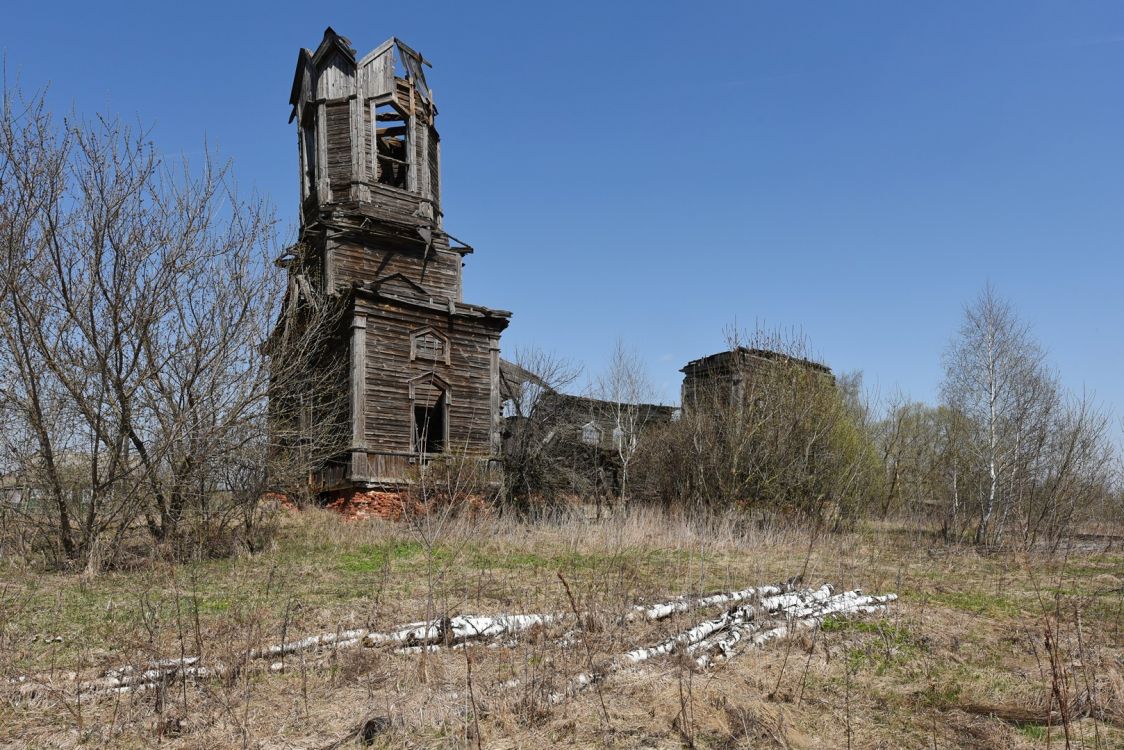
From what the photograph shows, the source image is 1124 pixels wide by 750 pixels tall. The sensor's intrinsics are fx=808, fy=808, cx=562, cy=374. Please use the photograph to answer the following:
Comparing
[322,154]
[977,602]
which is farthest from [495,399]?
[977,602]

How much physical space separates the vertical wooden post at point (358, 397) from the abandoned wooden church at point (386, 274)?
25 millimetres

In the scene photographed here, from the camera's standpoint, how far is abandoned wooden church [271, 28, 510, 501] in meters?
19.4

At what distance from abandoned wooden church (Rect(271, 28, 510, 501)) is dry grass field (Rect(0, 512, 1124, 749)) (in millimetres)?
8748

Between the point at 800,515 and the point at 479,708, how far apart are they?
14377 millimetres

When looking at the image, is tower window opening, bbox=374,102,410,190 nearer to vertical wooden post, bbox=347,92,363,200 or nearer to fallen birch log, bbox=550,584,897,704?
vertical wooden post, bbox=347,92,363,200

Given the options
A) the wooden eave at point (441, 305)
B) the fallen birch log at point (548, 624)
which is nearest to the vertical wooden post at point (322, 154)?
the wooden eave at point (441, 305)

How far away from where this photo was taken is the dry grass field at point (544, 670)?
4.84m

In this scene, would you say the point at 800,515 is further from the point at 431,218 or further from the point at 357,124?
the point at 357,124

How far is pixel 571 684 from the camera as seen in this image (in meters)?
5.54

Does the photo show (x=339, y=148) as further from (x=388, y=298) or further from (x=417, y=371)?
(x=417, y=371)

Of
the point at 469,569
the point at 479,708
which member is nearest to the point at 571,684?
the point at 479,708

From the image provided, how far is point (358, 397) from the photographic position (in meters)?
19.1

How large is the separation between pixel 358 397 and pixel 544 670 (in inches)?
565

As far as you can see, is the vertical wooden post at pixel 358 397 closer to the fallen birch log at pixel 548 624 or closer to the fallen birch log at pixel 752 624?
the fallen birch log at pixel 548 624
